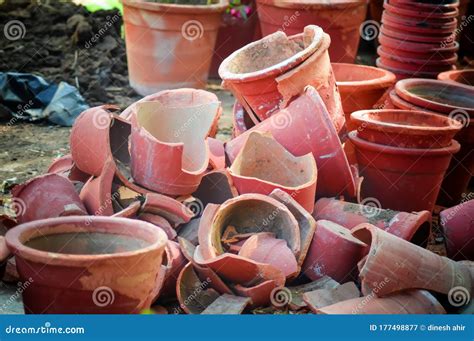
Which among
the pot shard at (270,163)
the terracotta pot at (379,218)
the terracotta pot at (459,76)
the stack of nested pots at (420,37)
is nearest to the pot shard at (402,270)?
the terracotta pot at (379,218)

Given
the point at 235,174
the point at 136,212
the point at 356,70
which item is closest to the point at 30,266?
the point at 136,212

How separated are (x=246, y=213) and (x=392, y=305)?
930 millimetres

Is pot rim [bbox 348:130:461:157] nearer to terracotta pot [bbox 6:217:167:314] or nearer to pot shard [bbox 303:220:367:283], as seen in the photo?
pot shard [bbox 303:220:367:283]

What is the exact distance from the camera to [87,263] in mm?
2975

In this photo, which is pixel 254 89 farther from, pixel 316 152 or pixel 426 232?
pixel 426 232

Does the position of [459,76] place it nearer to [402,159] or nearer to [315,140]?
[402,159]

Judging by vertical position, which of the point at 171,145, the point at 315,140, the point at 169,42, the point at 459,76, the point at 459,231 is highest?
the point at 171,145

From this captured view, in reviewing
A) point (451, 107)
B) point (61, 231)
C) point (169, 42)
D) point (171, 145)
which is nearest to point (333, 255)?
point (171, 145)

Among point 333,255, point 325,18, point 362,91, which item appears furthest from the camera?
point 325,18

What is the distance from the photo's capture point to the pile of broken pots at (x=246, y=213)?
3244mm

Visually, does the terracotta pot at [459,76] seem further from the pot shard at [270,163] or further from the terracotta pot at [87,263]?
the terracotta pot at [87,263]

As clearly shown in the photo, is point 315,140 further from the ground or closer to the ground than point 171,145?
closer to the ground

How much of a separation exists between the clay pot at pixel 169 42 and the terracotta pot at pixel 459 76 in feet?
7.79

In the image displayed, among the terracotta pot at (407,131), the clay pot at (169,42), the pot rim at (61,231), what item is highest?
the pot rim at (61,231)
